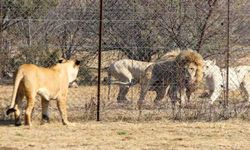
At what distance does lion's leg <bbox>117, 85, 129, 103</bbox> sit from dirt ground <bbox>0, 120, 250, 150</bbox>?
1.84 meters

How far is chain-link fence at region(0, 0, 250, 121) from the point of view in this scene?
12453 mm

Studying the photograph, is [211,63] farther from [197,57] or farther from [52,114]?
[52,114]

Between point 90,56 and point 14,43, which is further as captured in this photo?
point 90,56

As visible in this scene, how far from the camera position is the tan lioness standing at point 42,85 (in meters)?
10.7

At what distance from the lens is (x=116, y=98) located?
559 inches

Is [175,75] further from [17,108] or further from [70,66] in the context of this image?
[17,108]

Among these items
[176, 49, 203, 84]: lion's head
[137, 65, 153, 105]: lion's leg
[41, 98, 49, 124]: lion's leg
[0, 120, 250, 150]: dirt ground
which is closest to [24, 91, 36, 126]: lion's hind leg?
[0, 120, 250, 150]: dirt ground

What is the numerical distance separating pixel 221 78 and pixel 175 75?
1388mm

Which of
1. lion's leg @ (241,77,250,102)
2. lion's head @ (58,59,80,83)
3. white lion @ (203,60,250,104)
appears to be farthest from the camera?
lion's leg @ (241,77,250,102)

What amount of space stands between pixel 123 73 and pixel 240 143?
5.80m

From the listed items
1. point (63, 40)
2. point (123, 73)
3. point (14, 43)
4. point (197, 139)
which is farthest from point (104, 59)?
point (197, 139)

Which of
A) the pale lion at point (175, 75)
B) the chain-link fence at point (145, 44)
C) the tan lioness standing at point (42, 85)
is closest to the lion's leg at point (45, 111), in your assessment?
the tan lioness standing at point (42, 85)

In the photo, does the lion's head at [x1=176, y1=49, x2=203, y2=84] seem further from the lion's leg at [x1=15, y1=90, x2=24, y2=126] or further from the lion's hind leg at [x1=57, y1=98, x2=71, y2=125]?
the lion's leg at [x1=15, y1=90, x2=24, y2=126]

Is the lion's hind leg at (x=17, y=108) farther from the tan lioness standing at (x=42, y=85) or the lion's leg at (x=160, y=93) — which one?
the lion's leg at (x=160, y=93)
